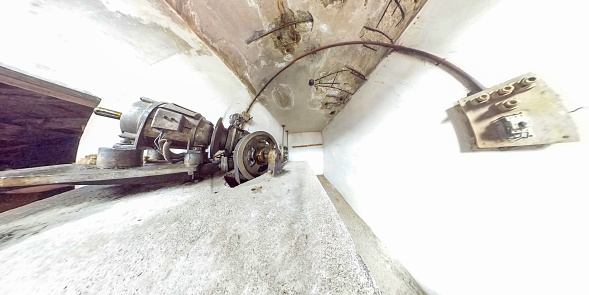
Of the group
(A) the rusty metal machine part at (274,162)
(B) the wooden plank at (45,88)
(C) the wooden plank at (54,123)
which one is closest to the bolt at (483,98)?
(A) the rusty metal machine part at (274,162)

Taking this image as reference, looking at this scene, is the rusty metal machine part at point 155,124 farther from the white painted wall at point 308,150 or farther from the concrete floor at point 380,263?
the white painted wall at point 308,150

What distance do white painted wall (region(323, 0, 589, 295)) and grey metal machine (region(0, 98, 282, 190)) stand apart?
3.29 feet

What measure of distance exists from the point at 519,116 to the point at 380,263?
120 cm

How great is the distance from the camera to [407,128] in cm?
98

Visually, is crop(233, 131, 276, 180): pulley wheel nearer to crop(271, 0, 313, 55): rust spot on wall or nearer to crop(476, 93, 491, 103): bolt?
crop(271, 0, 313, 55): rust spot on wall

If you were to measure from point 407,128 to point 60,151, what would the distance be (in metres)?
3.40

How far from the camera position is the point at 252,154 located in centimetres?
117

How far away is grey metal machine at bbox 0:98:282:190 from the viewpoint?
66 cm

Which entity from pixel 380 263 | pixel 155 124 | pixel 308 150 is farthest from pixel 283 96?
pixel 380 263

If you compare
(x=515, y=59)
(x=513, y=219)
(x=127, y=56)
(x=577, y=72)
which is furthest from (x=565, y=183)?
(x=127, y=56)

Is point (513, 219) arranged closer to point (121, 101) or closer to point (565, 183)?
point (565, 183)

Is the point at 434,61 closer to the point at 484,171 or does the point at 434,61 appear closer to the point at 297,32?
the point at 484,171

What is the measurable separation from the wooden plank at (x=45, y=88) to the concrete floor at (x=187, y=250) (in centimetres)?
109

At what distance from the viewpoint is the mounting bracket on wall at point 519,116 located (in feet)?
1.46
